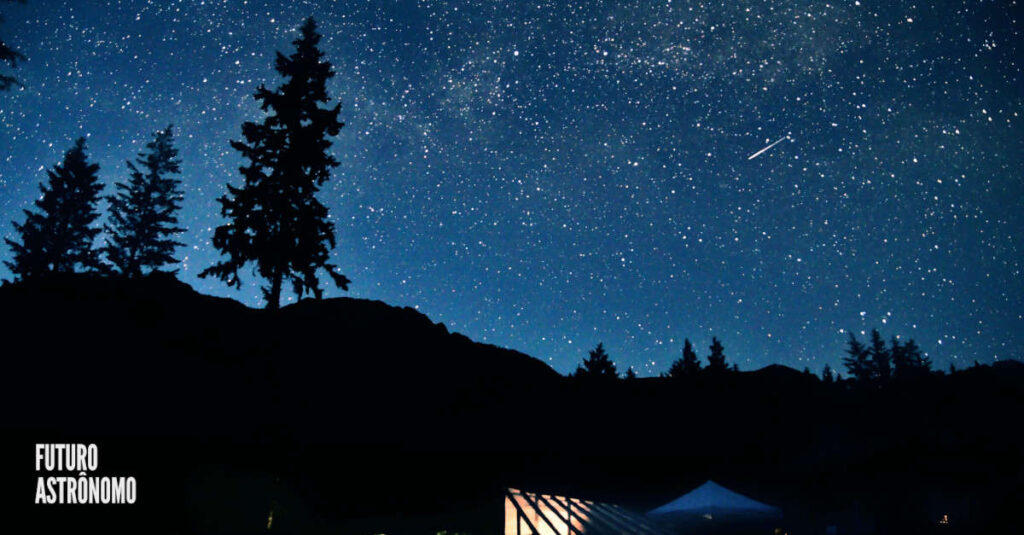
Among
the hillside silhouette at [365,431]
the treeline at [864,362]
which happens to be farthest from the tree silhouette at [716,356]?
the hillside silhouette at [365,431]

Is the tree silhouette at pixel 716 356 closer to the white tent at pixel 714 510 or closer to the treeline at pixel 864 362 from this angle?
the treeline at pixel 864 362

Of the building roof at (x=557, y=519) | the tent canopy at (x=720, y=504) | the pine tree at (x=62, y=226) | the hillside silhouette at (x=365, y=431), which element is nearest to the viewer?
the building roof at (x=557, y=519)

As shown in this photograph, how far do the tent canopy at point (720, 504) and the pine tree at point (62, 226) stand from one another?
33.7m

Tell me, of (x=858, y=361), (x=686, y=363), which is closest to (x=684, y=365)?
(x=686, y=363)

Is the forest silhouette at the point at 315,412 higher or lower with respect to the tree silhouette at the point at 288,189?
lower

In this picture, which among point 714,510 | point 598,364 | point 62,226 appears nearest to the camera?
point 714,510

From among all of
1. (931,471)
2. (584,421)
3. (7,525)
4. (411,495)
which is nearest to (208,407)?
(7,525)

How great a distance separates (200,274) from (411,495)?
10517 millimetres

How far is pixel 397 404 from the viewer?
2080 cm

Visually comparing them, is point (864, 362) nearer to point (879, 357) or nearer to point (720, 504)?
point (879, 357)

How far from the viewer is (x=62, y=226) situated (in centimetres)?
2955

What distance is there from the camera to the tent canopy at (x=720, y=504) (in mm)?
14656

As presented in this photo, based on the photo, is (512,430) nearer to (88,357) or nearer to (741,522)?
(741,522)

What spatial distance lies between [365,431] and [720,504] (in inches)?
486
